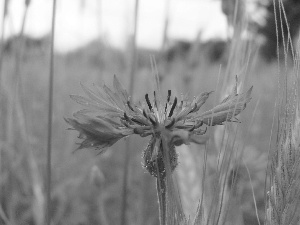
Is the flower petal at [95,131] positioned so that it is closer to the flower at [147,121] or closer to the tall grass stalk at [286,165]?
the flower at [147,121]

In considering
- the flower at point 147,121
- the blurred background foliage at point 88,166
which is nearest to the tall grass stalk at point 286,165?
the flower at point 147,121

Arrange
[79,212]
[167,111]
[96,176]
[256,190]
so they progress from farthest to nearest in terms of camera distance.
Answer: [256,190]
[79,212]
[96,176]
[167,111]

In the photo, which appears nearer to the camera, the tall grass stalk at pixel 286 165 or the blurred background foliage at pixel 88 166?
the tall grass stalk at pixel 286 165

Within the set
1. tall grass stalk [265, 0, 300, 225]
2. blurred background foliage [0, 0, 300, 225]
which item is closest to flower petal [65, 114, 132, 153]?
tall grass stalk [265, 0, 300, 225]

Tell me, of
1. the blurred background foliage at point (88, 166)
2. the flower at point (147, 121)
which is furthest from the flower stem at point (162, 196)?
the blurred background foliage at point (88, 166)

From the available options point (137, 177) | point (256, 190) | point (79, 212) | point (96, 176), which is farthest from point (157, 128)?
point (137, 177)

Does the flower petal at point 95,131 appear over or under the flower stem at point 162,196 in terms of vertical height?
over

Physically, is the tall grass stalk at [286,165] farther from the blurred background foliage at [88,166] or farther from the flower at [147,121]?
the blurred background foliage at [88,166]

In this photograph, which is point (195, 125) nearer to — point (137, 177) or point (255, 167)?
point (255, 167)

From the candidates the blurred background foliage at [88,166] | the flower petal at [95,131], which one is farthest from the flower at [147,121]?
the blurred background foliage at [88,166]

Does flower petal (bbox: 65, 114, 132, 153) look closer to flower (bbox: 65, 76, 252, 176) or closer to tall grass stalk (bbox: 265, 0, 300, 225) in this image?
flower (bbox: 65, 76, 252, 176)
